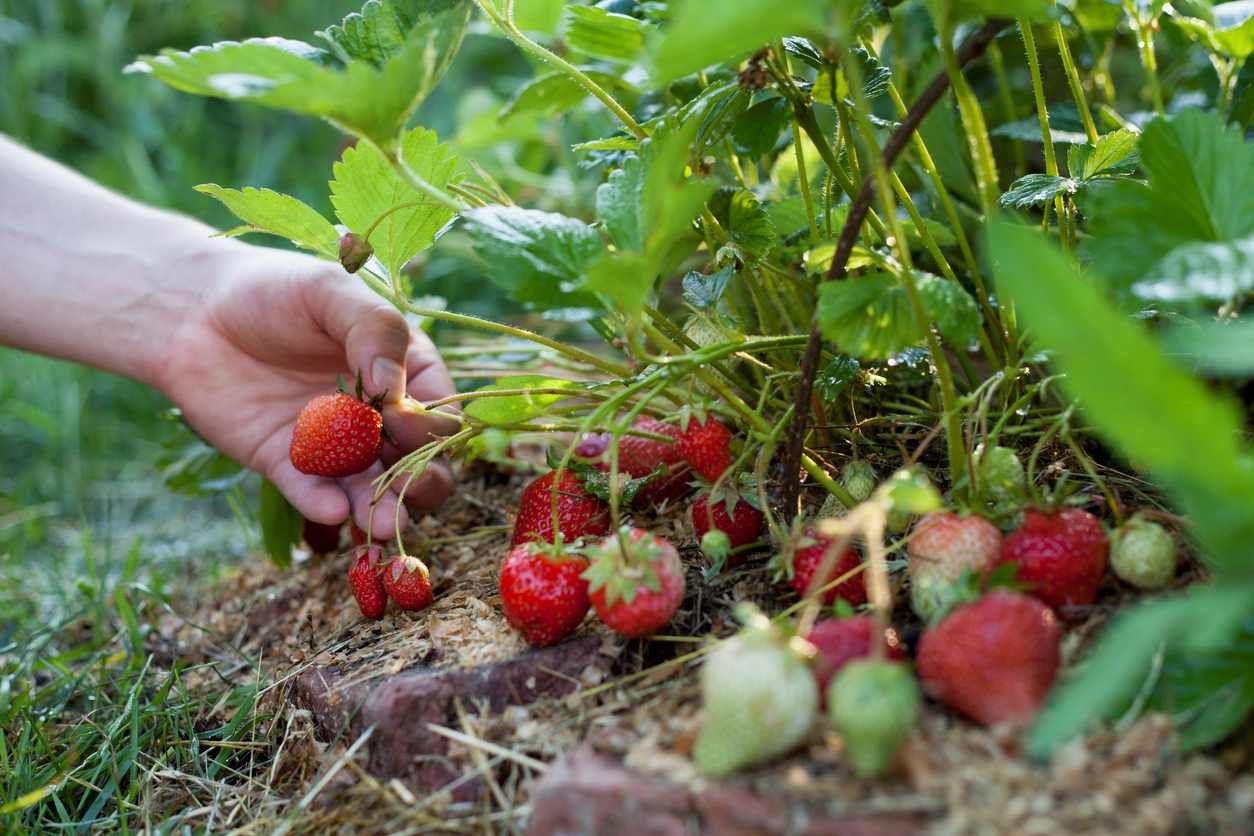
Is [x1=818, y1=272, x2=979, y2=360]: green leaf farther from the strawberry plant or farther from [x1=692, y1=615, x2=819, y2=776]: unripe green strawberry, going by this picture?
[x1=692, y1=615, x2=819, y2=776]: unripe green strawberry

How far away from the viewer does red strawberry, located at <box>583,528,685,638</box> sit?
28.0 inches

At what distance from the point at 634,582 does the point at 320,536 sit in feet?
2.09

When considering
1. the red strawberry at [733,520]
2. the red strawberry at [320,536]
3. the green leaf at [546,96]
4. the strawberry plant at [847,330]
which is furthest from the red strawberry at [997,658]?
the red strawberry at [320,536]

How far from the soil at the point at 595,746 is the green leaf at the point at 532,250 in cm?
27

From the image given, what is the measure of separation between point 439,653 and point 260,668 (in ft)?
0.89

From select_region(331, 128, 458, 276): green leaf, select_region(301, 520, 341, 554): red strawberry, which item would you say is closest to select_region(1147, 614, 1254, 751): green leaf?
select_region(331, 128, 458, 276): green leaf

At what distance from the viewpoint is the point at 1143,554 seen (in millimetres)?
673

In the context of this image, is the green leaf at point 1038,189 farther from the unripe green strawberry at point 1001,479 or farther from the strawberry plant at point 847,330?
the unripe green strawberry at point 1001,479

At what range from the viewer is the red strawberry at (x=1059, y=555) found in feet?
2.20

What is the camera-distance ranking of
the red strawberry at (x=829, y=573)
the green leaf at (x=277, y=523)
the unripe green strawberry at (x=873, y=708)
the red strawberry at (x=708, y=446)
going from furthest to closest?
the green leaf at (x=277, y=523) → the red strawberry at (x=708, y=446) → the red strawberry at (x=829, y=573) → the unripe green strawberry at (x=873, y=708)

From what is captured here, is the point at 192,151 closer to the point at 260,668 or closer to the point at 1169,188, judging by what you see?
the point at 260,668

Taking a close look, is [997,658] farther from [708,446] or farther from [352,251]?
[352,251]

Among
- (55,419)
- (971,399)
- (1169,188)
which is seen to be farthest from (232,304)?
(55,419)

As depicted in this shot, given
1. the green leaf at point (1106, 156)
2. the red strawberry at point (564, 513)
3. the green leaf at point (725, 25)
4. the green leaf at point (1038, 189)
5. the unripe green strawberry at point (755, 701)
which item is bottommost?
the red strawberry at point (564, 513)
